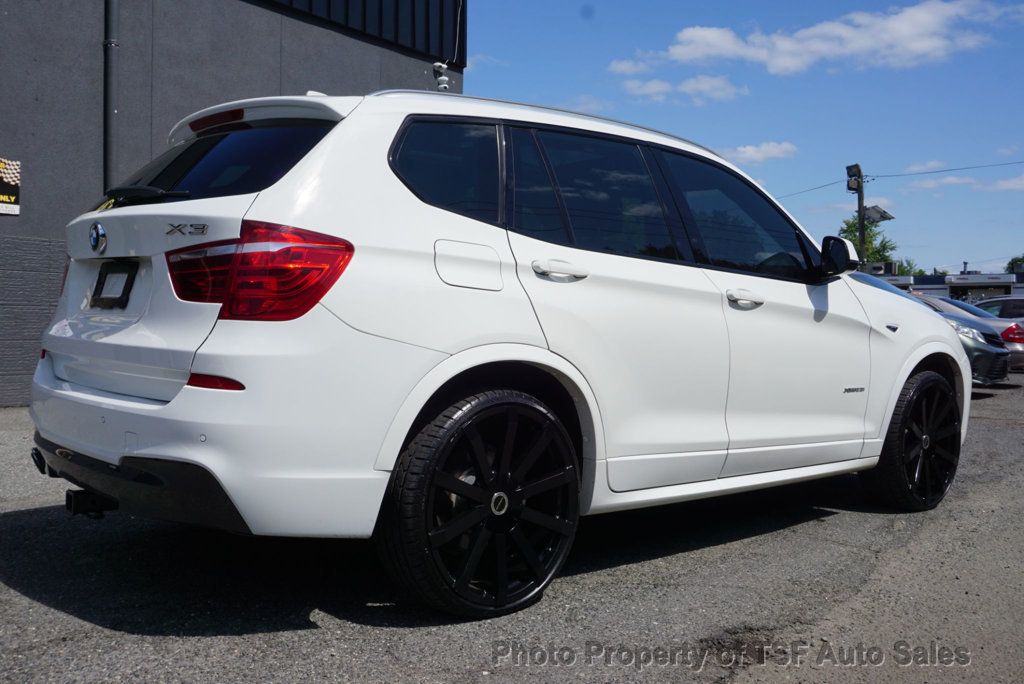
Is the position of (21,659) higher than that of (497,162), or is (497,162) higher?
(497,162)

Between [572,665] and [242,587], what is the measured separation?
1413 mm

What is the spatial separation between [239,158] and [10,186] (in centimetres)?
680

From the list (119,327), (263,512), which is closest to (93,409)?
(119,327)

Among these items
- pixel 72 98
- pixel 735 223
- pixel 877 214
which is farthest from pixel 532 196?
pixel 877 214

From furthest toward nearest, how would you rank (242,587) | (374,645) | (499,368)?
(242,587) → (499,368) → (374,645)

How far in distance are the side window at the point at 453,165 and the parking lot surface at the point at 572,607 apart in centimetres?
150

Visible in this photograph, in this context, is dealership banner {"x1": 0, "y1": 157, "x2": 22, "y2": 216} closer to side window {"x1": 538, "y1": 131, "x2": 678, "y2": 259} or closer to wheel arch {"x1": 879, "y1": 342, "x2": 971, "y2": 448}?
side window {"x1": 538, "y1": 131, "x2": 678, "y2": 259}

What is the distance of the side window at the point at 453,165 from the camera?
11.3 ft

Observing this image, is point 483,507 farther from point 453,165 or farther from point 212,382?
point 453,165

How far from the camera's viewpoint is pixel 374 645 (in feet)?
10.5

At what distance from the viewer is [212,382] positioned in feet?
9.74

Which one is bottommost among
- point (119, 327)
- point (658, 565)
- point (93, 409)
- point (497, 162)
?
point (658, 565)

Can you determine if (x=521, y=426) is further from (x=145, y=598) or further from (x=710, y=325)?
(x=145, y=598)

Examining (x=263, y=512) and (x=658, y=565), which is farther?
(x=658, y=565)
